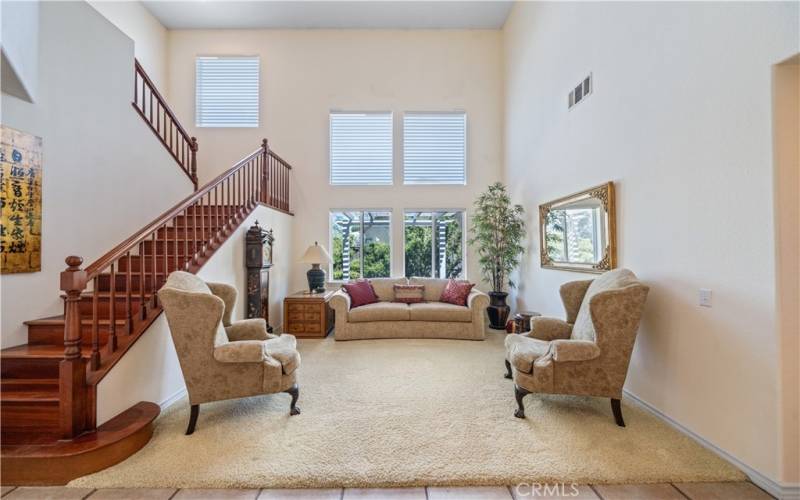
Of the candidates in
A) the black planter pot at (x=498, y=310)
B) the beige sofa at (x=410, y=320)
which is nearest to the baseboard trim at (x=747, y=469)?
the beige sofa at (x=410, y=320)

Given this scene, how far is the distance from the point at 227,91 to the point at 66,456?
6.13m

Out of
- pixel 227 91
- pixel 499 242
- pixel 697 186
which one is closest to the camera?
pixel 697 186

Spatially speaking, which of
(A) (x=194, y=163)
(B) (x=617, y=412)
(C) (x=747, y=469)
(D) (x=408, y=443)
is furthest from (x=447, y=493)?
(A) (x=194, y=163)

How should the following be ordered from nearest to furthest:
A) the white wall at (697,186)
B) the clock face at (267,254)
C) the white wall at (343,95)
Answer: the white wall at (697,186), the clock face at (267,254), the white wall at (343,95)

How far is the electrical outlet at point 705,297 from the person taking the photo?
7.23 feet

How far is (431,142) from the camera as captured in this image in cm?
633

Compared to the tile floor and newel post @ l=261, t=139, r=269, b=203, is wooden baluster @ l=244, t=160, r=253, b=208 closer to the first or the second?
newel post @ l=261, t=139, r=269, b=203

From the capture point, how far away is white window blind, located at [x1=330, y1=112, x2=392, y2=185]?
6.28m

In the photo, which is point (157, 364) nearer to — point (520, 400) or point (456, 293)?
point (520, 400)

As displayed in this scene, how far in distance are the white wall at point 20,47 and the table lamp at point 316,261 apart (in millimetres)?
3245

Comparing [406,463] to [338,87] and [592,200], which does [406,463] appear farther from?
[338,87]

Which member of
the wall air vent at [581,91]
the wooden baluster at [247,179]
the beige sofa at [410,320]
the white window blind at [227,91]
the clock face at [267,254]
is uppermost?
the white window blind at [227,91]

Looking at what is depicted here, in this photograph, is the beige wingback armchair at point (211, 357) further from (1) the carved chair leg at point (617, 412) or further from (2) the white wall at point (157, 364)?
(1) the carved chair leg at point (617, 412)

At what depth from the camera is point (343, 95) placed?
20.5 ft
